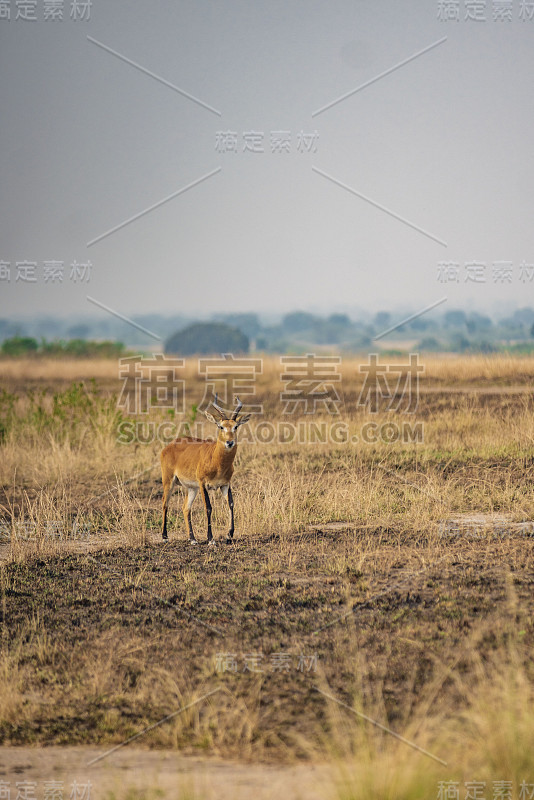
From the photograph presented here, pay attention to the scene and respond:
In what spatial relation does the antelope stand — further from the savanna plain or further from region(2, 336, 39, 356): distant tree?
region(2, 336, 39, 356): distant tree

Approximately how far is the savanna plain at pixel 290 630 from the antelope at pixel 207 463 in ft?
1.64

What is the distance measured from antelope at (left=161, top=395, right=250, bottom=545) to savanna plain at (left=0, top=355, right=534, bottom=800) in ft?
1.64

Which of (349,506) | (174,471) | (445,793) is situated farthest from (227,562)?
(445,793)

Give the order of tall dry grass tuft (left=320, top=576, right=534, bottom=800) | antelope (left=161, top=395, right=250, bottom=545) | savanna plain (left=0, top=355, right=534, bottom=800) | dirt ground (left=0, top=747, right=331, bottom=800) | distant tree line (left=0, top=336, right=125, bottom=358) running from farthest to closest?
distant tree line (left=0, top=336, right=125, bottom=358) < antelope (left=161, top=395, right=250, bottom=545) < savanna plain (left=0, top=355, right=534, bottom=800) < dirt ground (left=0, top=747, right=331, bottom=800) < tall dry grass tuft (left=320, top=576, right=534, bottom=800)

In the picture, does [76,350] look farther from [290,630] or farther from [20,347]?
[290,630]

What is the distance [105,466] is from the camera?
51.1ft

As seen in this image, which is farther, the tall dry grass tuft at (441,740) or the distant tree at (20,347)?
the distant tree at (20,347)

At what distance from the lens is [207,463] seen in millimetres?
9875

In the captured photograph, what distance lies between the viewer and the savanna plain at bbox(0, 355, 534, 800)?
4.94 meters

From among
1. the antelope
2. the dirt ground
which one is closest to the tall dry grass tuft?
the dirt ground

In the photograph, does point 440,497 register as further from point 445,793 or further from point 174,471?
point 445,793

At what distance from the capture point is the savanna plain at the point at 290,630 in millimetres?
4941

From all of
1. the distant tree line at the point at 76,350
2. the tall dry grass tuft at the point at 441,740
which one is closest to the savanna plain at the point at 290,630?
the tall dry grass tuft at the point at 441,740

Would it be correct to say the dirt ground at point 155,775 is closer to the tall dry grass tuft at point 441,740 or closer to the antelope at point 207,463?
the tall dry grass tuft at point 441,740
